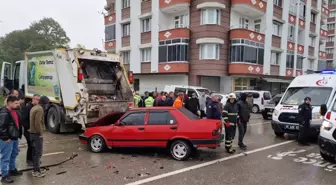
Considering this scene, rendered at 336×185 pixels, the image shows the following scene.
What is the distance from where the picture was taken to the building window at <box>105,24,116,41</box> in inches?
1225

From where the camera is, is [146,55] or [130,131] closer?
[130,131]

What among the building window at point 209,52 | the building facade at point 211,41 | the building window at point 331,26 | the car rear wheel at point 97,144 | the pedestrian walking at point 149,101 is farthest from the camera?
the building window at point 331,26

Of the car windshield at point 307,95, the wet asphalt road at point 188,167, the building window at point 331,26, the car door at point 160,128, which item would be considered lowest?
the wet asphalt road at point 188,167

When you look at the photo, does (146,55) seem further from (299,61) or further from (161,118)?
(161,118)

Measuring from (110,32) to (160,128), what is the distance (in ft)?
87.2

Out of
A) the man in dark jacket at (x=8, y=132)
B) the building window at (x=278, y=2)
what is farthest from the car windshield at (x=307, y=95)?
the building window at (x=278, y=2)

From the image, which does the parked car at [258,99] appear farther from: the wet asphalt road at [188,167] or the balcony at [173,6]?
the wet asphalt road at [188,167]

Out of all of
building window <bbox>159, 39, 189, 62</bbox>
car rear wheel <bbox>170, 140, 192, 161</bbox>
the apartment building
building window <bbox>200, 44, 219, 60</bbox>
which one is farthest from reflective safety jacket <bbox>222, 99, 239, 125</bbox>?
the apartment building

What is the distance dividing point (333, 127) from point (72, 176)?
580cm

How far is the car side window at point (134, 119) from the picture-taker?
724 cm

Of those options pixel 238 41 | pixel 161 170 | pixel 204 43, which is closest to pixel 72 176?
pixel 161 170

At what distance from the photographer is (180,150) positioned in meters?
6.82

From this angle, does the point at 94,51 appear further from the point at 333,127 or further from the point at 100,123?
the point at 333,127

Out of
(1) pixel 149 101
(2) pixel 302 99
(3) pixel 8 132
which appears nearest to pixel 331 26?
(2) pixel 302 99
